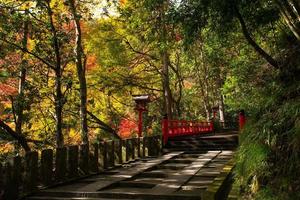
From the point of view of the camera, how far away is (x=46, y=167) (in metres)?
8.77

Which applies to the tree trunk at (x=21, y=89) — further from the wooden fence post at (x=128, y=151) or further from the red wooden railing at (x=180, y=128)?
the red wooden railing at (x=180, y=128)

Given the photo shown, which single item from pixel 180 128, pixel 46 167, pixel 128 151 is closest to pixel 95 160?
pixel 46 167

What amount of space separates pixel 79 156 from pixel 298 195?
7.27m

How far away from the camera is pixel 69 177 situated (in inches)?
381

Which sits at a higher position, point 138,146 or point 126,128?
point 126,128

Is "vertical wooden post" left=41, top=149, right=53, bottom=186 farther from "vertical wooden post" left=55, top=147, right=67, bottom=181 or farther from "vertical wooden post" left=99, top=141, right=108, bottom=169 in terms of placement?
"vertical wooden post" left=99, top=141, right=108, bottom=169

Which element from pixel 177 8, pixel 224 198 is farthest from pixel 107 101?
pixel 224 198

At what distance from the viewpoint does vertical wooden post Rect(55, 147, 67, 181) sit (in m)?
9.20

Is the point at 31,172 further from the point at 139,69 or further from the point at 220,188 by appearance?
the point at 139,69

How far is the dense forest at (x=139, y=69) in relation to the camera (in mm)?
5418

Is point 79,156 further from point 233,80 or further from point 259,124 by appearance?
point 233,80

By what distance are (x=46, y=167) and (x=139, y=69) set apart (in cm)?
1691

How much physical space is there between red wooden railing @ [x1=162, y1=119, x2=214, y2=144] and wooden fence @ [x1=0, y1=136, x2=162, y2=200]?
3878 millimetres

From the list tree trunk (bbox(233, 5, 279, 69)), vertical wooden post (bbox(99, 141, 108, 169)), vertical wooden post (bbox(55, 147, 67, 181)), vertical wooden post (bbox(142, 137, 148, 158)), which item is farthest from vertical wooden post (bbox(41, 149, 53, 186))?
vertical wooden post (bbox(142, 137, 148, 158))
